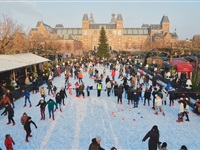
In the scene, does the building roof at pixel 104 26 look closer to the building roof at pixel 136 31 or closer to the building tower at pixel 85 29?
the building tower at pixel 85 29

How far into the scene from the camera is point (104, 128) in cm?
966

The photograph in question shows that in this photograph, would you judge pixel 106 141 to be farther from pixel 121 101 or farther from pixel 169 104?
pixel 169 104

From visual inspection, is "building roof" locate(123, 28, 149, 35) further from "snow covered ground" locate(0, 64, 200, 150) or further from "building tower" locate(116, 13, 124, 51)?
"snow covered ground" locate(0, 64, 200, 150)

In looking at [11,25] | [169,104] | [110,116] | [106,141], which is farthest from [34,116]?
[11,25]

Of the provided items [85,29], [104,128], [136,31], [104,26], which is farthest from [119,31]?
[104,128]

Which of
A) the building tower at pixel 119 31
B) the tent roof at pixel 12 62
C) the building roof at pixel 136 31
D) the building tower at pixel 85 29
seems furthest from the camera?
the building roof at pixel 136 31

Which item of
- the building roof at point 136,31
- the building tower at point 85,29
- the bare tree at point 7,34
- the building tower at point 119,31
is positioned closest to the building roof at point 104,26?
the building tower at point 119,31

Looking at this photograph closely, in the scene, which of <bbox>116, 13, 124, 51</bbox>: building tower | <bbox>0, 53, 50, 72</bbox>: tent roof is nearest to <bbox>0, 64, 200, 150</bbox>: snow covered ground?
<bbox>0, 53, 50, 72</bbox>: tent roof

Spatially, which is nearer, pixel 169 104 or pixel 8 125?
pixel 8 125

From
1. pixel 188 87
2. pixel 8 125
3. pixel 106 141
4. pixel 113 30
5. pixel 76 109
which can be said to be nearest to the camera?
pixel 106 141

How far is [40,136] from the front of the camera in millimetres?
8805

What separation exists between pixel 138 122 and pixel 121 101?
3498 millimetres

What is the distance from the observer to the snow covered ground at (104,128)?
8.12m

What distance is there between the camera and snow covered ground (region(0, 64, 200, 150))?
8.12 metres
